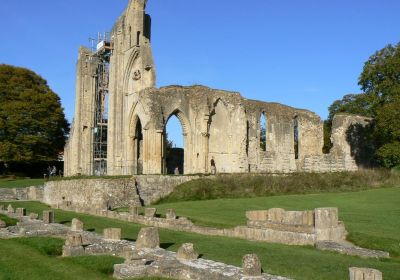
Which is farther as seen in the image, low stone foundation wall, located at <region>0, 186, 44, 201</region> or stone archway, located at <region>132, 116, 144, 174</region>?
stone archway, located at <region>132, 116, 144, 174</region>

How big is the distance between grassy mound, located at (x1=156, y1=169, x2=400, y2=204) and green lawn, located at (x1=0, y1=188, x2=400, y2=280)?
12.0 ft

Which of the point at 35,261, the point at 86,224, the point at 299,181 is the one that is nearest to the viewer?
the point at 35,261

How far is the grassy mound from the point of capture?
86.7 ft

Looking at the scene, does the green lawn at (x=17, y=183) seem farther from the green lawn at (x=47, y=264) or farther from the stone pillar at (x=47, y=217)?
the green lawn at (x=47, y=264)

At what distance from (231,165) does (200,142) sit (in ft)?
12.9

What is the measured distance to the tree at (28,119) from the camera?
43781 mm

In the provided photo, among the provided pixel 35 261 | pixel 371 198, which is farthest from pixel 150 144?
pixel 35 261

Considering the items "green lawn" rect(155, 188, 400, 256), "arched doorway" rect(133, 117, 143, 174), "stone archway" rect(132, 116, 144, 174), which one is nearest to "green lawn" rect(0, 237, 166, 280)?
"green lawn" rect(155, 188, 400, 256)

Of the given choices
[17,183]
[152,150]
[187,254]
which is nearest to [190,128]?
[152,150]

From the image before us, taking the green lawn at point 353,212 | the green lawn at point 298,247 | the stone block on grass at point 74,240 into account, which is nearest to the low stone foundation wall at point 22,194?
the green lawn at point 298,247

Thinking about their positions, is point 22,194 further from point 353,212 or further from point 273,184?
point 353,212

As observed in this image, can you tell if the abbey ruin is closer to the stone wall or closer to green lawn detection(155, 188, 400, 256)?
the stone wall

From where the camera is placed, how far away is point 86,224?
1683 centimetres

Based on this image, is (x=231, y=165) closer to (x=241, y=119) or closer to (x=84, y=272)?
(x=241, y=119)
